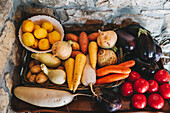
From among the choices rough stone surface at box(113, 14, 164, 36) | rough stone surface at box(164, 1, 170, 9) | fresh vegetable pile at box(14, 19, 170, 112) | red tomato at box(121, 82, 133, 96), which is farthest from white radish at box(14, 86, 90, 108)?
rough stone surface at box(164, 1, 170, 9)

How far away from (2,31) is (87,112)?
28.8 inches

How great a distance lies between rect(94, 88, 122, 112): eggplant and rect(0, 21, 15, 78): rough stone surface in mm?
623

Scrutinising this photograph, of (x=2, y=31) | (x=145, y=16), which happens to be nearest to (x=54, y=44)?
(x=2, y=31)

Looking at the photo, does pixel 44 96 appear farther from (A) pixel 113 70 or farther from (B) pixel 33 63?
(A) pixel 113 70

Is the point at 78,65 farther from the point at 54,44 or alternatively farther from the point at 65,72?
the point at 54,44

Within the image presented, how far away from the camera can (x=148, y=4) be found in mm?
1117

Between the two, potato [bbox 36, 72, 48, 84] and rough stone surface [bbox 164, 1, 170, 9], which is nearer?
potato [bbox 36, 72, 48, 84]

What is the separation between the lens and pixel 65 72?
104 cm

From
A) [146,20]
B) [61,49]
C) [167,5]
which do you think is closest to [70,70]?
[61,49]

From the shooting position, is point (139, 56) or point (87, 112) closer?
point (87, 112)

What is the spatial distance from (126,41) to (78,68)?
418 millimetres

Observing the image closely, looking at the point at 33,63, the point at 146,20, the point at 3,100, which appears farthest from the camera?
the point at 146,20

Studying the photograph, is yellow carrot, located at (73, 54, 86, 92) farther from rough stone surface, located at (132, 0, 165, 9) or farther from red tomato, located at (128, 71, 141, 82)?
rough stone surface, located at (132, 0, 165, 9)

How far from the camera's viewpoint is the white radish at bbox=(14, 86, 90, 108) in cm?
93
